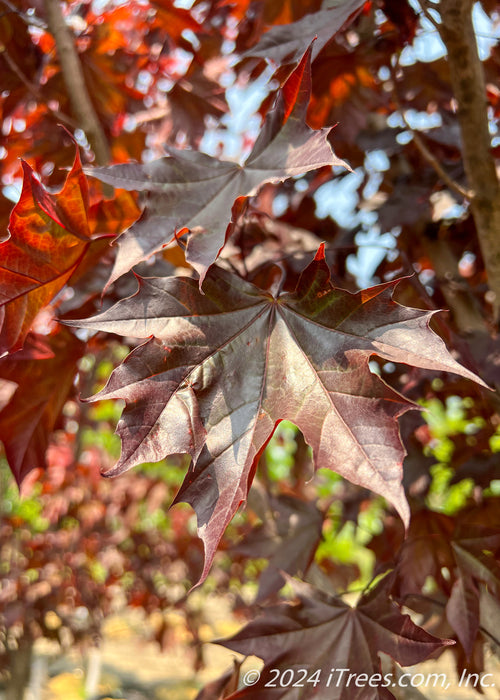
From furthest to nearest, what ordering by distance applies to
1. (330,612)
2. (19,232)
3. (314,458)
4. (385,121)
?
(385,121) → (330,612) → (19,232) → (314,458)

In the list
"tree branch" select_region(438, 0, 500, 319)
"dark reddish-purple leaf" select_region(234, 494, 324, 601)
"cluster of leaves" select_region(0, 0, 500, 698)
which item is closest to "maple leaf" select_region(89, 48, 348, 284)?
"cluster of leaves" select_region(0, 0, 500, 698)

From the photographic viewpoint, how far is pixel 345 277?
5.45 feet

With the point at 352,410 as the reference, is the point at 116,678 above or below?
below

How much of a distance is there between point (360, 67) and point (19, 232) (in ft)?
3.53

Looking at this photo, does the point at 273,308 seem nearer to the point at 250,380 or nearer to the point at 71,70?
the point at 250,380

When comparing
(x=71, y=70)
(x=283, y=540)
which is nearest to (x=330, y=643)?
(x=283, y=540)

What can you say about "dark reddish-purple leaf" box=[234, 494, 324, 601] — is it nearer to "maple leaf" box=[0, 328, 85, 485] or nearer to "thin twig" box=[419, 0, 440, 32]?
"maple leaf" box=[0, 328, 85, 485]

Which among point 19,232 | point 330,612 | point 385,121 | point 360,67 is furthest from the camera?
point 385,121

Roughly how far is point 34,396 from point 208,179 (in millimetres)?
518

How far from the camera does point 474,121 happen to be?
1.17 metres

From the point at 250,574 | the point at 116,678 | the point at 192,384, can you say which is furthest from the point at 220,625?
the point at 192,384

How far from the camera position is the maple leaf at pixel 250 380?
27.9 inches

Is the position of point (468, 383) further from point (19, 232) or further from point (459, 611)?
point (19, 232)

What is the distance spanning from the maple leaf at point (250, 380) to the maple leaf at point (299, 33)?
0.42 meters
